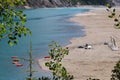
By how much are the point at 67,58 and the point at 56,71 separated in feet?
131

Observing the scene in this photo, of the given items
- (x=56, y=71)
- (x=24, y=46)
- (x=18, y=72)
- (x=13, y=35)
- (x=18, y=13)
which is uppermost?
(x=18, y=13)

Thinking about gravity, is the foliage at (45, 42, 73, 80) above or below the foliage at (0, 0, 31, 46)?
below

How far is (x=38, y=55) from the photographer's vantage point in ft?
168

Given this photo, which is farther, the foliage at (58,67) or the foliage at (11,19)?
the foliage at (58,67)

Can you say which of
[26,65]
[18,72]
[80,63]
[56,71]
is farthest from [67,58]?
[56,71]

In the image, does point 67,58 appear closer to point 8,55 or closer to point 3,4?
point 8,55

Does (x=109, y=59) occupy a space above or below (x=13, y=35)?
below

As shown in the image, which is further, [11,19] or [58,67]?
[58,67]

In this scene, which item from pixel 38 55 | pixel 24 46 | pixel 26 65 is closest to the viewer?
pixel 26 65

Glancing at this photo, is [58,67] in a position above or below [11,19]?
below

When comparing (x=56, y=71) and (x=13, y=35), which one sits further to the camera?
(x=56, y=71)

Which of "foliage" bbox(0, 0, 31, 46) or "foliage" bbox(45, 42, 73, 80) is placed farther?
"foliage" bbox(45, 42, 73, 80)

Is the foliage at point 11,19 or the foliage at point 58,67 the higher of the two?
the foliage at point 11,19

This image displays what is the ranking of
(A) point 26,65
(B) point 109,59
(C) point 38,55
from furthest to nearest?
(C) point 38,55 → (B) point 109,59 → (A) point 26,65
